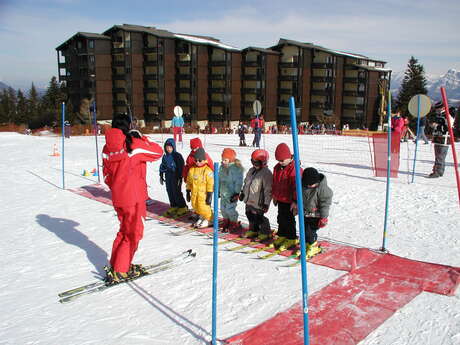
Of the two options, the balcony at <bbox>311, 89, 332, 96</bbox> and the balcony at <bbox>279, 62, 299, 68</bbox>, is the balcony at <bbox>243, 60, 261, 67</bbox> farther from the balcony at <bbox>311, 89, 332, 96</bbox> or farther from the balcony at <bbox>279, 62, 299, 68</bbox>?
the balcony at <bbox>311, 89, 332, 96</bbox>

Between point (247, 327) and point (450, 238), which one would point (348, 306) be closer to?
point (247, 327)

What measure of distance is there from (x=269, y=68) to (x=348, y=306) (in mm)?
57050

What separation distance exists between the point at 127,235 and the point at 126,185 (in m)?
0.69

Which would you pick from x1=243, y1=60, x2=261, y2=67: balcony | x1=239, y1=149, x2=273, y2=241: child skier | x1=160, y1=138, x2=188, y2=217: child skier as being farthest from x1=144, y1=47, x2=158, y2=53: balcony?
x1=239, y1=149, x2=273, y2=241: child skier

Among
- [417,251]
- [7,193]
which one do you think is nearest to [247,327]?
[417,251]

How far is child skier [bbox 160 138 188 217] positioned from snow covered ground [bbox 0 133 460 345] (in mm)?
727

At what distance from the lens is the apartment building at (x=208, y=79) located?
52594 millimetres

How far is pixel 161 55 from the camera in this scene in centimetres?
5312

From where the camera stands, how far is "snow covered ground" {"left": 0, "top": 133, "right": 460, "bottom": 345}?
12.5 feet

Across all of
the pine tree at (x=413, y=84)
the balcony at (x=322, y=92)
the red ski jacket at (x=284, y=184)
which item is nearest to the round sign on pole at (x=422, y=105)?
the red ski jacket at (x=284, y=184)

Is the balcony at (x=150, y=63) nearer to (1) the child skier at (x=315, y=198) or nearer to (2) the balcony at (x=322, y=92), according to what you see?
(2) the balcony at (x=322, y=92)

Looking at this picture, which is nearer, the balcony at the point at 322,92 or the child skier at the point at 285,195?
the child skier at the point at 285,195

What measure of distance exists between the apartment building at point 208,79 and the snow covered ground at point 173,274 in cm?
4571

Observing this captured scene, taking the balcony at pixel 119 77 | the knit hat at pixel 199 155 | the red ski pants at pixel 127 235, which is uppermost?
the balcony at pixel 119 77
